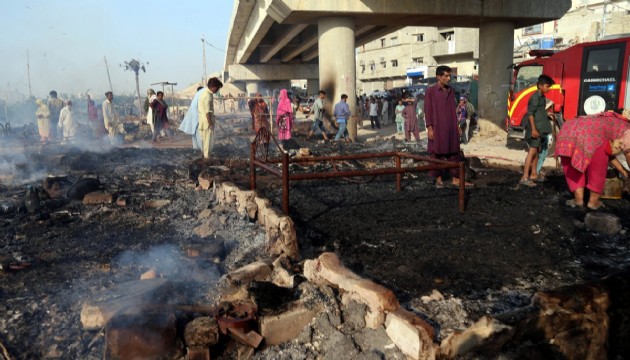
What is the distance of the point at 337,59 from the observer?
13242 mm

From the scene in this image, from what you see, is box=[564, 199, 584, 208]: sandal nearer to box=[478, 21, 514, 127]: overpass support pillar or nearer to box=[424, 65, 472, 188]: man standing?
box=[424, 65, 472, 188]: man standing

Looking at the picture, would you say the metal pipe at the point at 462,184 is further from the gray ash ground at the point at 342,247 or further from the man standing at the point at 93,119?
the man standing at the point at 93,119

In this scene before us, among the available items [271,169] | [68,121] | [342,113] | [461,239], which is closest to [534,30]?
[342,113]

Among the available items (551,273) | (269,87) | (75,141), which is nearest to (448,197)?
(551,273)

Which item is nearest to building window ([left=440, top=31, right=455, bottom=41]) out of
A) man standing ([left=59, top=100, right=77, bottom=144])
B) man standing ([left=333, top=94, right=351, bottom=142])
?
man standing ([left=333, top=94, right=351, bottom=142])

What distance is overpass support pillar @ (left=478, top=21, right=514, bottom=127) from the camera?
47.5 feet

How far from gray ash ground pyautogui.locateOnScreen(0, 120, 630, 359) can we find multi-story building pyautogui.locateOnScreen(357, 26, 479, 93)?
30.9 m

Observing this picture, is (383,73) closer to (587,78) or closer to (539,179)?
(587,78)

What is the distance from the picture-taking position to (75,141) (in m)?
12.6

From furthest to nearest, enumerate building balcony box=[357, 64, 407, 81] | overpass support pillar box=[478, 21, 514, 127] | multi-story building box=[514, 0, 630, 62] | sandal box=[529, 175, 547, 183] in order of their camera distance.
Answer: building balcony box=[357, 64, 407, 81], multi-story building box=[514, 0, 630, 62], overpass support pillar box=[478, 21, 514, 127], sandal box=[529, 175, 547, 183]

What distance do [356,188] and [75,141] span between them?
31.3 ft

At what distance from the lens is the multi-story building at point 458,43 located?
98.4ft

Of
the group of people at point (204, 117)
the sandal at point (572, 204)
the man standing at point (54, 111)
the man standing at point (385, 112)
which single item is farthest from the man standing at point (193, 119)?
the man standing at point (385, 112)

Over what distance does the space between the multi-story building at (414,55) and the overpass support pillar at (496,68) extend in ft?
67.2
